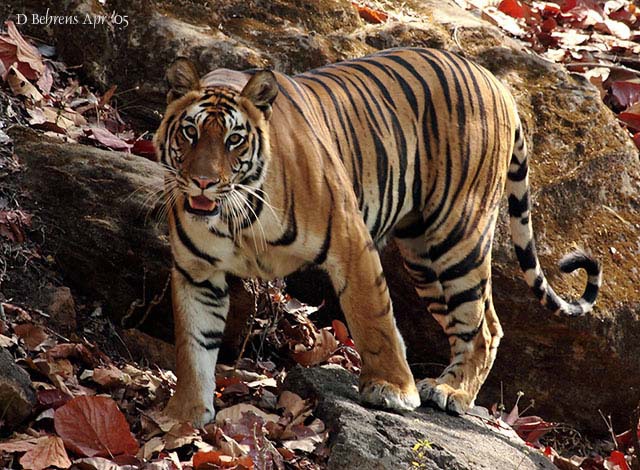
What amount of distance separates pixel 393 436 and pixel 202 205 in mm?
1219

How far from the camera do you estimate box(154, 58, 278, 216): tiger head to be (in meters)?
4.28

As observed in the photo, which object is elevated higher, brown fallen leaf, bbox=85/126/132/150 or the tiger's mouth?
the tiger's mouth

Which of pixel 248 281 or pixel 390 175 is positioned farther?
pixel 248 281

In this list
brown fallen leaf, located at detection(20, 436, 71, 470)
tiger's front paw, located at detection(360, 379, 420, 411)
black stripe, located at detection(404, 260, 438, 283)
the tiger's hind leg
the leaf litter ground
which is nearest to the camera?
brown fallen leaf, located at detection(20, 436, 71, 470)

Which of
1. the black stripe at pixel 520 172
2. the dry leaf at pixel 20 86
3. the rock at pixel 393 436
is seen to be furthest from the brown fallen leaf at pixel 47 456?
the black stripe at pixel 520 172

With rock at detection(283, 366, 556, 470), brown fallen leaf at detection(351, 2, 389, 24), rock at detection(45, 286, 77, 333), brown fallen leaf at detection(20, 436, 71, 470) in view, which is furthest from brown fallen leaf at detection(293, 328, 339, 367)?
brown fallen leaf at detection(351, 2, 389, 24)

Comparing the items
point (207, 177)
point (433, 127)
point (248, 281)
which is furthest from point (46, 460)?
point (433, 127)

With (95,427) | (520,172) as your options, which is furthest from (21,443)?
(520,172)

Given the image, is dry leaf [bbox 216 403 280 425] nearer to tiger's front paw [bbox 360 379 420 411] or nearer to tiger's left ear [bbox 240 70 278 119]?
tiger's front paw [bbox 360 379 420 411]

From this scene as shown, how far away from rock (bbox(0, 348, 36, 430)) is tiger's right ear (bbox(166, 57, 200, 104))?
1.28m

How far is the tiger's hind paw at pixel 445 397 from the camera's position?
5.27 m

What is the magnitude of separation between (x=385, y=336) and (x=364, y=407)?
32 cm

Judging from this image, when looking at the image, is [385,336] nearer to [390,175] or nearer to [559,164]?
[390,175]

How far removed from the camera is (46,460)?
154 inches
